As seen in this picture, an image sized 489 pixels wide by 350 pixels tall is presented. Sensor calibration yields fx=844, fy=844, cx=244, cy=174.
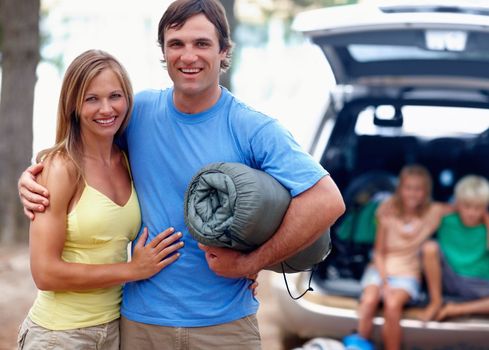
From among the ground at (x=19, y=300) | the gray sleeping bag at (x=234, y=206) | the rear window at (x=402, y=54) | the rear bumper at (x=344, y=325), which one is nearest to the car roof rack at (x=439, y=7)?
the rear window at (x=402, y=54)

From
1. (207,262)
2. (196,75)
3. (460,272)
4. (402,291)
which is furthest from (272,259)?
(460,272)

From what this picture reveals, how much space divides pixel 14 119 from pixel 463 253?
5.64m

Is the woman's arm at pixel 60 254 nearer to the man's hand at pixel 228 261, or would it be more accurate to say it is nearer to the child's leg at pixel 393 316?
the man's hand at pixel 228 261

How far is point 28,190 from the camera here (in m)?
2.91

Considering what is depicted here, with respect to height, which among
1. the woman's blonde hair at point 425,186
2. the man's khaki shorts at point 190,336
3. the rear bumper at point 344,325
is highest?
the woman's blonde hair at point 425,186

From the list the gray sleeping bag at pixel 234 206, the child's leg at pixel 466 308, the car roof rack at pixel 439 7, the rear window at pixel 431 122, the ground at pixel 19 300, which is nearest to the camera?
the gray sleeping bag at pixel 234 206

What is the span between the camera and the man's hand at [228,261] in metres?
2.82

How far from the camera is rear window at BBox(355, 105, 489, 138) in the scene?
550cm

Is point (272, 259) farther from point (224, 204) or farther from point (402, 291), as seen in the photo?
point (402, 291)

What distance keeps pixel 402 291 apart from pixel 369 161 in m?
1.24

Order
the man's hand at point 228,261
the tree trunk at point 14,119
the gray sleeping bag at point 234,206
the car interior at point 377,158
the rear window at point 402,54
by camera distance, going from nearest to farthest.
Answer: the gray sleeping bag at point 234,206, the man's hand at point 228,261, the rear window at point 402,54, the car interior at point 377,158, the tree trunk at point 14,119

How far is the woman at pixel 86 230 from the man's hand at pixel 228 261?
6.0 inches

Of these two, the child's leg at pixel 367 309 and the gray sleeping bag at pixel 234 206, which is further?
the child's leg at pixel 367 309

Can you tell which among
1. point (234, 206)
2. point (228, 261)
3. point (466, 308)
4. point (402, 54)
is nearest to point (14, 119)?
point (402, 54)
